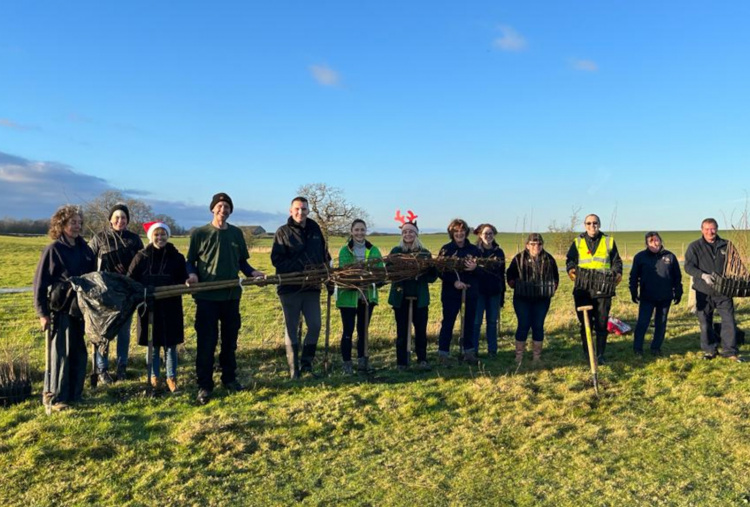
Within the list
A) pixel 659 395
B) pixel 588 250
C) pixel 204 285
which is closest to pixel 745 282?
pixel 588 250

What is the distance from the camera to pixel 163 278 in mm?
5742

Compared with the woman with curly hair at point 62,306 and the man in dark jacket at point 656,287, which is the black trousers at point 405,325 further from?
the woman with curly hair at point 62,306

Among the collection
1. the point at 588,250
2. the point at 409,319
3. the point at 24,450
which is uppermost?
the point at 588,250

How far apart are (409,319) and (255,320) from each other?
557cm

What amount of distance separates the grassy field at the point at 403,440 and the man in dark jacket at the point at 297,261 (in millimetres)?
639

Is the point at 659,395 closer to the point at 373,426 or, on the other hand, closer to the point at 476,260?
the point at 476,260

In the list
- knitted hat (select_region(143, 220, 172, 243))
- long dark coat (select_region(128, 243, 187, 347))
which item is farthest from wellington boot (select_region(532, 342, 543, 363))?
knitted hat (select_region(143, 220, 172, 243))

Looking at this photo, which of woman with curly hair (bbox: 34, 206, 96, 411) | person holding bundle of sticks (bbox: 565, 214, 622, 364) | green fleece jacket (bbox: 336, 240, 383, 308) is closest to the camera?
woman with curly hair (bbox: 34, 206, 96, 411)

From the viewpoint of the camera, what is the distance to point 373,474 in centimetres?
387

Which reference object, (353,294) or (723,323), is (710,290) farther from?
(353,294)

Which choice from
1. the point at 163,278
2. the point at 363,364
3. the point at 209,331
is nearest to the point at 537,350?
the point at 363,364

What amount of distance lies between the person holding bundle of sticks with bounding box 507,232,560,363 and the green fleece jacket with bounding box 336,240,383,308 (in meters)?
2.02

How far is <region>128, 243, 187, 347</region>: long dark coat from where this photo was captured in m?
5.71

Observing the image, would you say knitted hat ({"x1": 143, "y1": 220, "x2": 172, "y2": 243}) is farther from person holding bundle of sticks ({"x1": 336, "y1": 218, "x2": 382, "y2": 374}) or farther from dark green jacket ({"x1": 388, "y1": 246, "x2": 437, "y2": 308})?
dark green jacket ({"x1": 388, "y1": 246, "x2": 437, "y2": 308})
